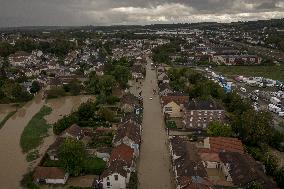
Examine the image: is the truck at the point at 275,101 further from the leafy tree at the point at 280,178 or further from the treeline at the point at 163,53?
the treeline at the point at 163,53

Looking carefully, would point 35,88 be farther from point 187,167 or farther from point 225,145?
point 187,167

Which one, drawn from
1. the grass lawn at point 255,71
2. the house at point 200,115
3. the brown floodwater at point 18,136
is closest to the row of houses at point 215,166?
the house at point 200,115

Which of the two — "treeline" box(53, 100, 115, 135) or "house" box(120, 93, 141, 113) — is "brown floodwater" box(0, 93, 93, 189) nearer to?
"treeline" box(53, 100, 115, 135)

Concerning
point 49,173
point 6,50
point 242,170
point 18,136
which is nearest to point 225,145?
point 242,170

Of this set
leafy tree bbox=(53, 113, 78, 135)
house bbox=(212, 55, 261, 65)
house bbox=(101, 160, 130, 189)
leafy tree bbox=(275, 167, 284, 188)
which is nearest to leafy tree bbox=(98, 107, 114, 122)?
leafy tree bbox=(53, 113, 78, 135)

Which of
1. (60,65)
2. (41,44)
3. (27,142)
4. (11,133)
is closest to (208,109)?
(27,142)

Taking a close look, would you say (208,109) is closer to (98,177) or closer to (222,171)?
(222,171)
